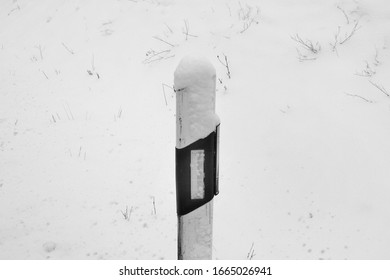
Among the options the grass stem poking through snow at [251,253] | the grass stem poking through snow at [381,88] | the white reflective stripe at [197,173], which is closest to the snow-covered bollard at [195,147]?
the white reflective stripe at [197,173]

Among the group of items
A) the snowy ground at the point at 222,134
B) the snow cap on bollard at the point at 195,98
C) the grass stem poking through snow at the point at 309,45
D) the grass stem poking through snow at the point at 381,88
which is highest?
the snow cap on bollard at the point at 195,98

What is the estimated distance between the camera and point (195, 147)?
5.17 feet

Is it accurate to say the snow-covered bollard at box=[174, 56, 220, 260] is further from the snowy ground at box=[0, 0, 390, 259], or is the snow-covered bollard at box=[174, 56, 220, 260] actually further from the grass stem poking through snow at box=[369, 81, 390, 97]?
the grass stem poking through snow at box=[369, 81, 390, 97]

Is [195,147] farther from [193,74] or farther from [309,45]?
[309,45]

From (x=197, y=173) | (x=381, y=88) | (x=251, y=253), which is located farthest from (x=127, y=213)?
(x=381, y=88)

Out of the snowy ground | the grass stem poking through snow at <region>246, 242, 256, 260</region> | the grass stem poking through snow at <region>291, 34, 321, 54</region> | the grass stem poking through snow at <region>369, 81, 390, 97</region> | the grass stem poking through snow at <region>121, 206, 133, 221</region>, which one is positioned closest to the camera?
the grass stem poking through snow at <region>246, 242, 256, 260</region>

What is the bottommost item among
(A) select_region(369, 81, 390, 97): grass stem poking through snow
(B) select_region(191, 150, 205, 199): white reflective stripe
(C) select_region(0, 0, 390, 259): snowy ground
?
(C) select_region(0, 0, 390, 259): snowy ground

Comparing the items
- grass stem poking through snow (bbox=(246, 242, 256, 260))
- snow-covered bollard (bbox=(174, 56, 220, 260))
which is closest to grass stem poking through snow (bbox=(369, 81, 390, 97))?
grass stem poking through snow (bbox=(246, 242, 256, 260))

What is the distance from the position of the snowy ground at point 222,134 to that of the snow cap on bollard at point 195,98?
1410 millimetres

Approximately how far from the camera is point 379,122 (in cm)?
332

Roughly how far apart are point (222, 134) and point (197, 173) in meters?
2.06

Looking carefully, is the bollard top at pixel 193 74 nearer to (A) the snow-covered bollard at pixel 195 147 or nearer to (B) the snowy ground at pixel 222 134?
(A) the snow-covered bollard at pixel 195 147

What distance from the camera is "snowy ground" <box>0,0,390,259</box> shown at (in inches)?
108

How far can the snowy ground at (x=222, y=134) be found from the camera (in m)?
2.75
